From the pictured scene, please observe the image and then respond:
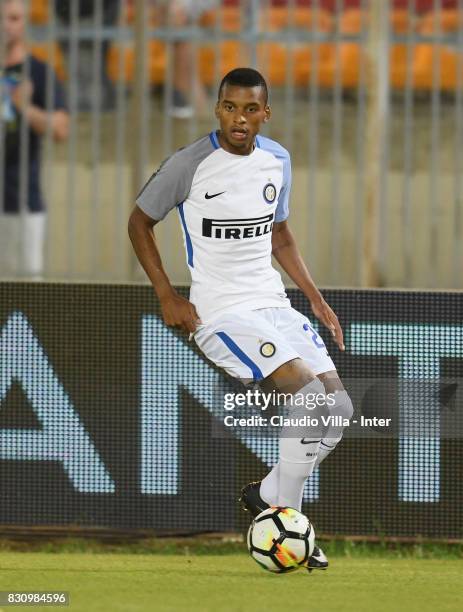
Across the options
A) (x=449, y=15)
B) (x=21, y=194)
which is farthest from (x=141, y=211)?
(x=449, y=15)

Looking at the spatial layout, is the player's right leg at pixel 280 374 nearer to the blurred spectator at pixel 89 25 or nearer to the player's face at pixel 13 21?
the blurred spectator at pixel 89 25

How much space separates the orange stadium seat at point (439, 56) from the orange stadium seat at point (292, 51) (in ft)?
1.70

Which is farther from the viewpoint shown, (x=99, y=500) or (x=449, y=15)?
(x=449, y=15)

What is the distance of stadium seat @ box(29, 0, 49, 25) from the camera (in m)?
8.38

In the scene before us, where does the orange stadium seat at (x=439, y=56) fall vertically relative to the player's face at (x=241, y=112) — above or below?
above

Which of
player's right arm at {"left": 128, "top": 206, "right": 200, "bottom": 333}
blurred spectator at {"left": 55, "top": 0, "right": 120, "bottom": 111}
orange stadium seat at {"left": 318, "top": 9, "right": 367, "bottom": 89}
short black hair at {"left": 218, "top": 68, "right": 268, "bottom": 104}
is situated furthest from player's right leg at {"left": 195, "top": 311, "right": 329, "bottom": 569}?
blurred spectator at {"left": 55, "top": 0, "right": 120, "bottom": 111}

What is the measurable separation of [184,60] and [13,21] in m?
0.96

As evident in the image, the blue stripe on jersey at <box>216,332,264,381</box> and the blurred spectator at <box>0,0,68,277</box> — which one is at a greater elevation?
the blurred spectator at <box>0,0,68,277</box>

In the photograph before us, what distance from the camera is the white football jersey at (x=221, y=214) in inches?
223

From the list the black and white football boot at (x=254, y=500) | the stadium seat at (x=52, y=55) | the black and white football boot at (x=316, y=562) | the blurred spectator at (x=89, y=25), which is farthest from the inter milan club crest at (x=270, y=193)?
the stadium seat at (x=52, y=55)

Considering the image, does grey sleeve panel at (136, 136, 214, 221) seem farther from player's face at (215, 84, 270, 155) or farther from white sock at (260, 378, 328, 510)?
white sock at (260, 378, 328, 510)

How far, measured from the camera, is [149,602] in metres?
5.18

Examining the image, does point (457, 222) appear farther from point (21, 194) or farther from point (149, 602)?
point (149, 602)

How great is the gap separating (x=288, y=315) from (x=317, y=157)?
2549mm
